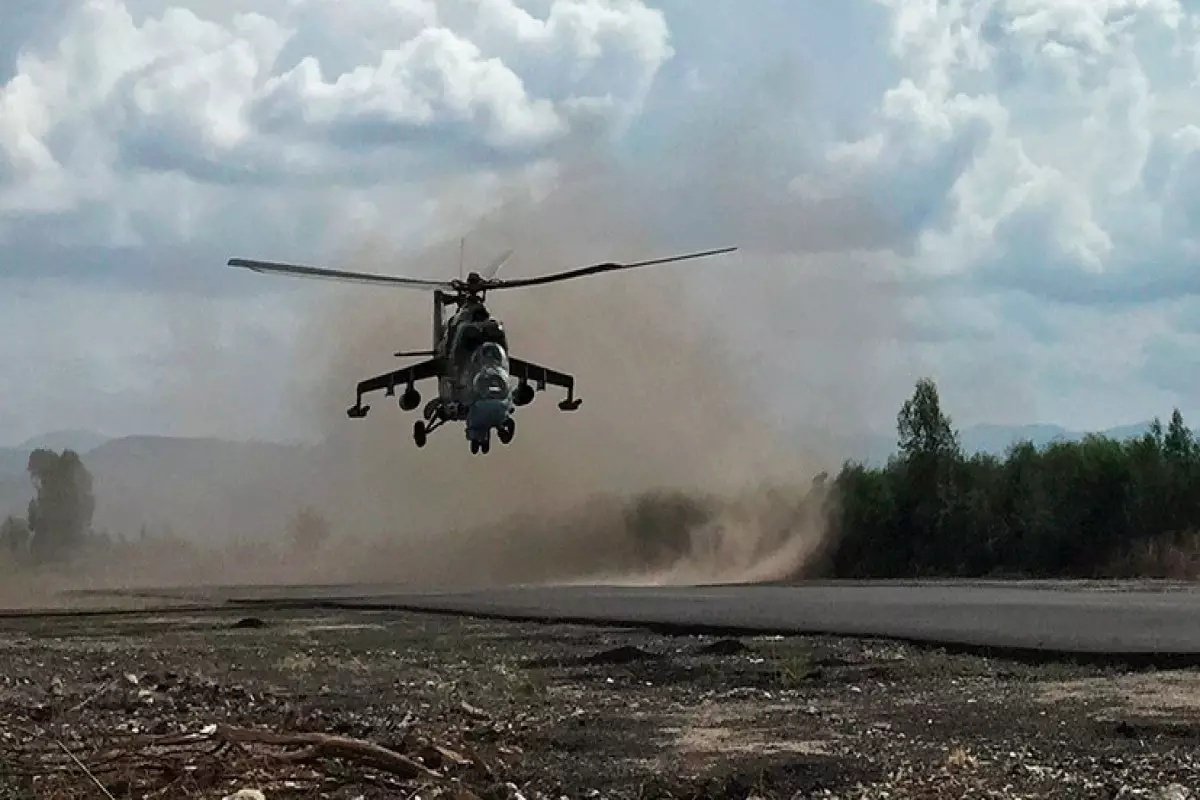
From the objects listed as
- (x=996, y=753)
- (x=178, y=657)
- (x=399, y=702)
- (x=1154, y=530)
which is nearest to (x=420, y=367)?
(x=178, y=657)

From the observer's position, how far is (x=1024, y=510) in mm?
85438

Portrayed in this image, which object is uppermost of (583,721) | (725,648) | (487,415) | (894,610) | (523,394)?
(523,394)

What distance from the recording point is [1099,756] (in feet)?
51.4

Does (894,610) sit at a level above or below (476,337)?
below

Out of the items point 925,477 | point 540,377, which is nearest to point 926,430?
point 925,477

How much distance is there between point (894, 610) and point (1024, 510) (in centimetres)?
4875

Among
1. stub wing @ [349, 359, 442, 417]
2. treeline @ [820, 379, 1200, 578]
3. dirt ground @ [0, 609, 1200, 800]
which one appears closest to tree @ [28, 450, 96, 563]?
treeline @ [820, 379, 1200, 578]

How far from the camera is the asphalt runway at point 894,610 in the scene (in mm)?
28594

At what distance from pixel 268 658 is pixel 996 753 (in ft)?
50.9

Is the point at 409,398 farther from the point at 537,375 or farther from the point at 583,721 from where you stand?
the point at 583,721

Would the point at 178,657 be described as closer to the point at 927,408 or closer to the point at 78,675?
the point at 78,675

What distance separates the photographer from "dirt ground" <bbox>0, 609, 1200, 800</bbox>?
14.2 m

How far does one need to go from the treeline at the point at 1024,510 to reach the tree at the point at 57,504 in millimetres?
45848

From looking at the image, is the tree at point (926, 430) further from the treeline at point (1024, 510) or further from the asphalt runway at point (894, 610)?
the asphalt runway at point (894, 610)
